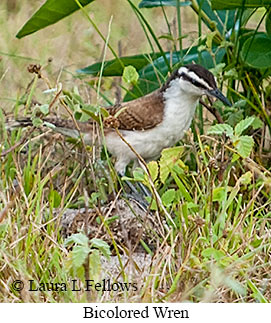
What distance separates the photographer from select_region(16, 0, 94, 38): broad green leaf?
15.3ft

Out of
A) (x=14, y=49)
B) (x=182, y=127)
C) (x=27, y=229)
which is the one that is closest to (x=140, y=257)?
(x=27, y=229)

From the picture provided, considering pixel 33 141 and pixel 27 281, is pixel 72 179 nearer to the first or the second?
pixel 33 141

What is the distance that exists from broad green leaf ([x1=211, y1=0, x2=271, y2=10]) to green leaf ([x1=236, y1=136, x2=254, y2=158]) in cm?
79

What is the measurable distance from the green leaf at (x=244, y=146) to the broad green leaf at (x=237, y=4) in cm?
79

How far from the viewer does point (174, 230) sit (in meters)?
4.02

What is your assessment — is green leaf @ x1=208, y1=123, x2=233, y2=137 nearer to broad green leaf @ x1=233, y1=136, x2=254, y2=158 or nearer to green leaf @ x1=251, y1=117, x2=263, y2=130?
broad green leaf @ x1=233, y1=136, x2=254, y2=158

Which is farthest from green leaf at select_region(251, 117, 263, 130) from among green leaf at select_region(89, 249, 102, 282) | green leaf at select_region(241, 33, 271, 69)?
green leaf at select_region(89, 249, 102, 282)

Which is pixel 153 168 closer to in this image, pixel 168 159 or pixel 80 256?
pixel 168 159

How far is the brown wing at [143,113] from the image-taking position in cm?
504

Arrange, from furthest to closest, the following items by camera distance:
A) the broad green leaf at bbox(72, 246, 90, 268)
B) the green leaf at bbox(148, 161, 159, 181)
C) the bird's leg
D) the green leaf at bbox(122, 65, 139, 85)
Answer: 1. the bird's leg
2. the green leaf at bbox(122, 65, 139, 85)
3. the green leaf at bbox(148, 161, 159, 181)
4. the broad green leaf at bbox(72, 246, 90, 268)

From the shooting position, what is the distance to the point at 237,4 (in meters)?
4.46

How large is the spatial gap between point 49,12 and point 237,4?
92 cm

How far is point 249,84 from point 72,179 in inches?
39.6
